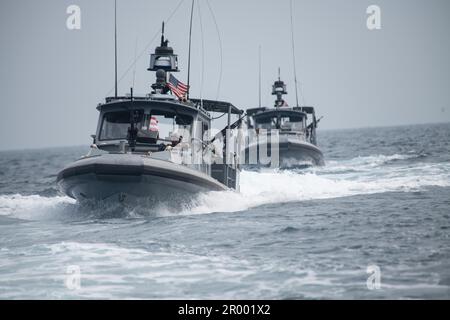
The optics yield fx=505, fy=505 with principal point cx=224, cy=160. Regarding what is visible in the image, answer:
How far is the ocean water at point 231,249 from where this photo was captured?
5582 mm

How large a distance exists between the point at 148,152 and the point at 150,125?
0.93 metres

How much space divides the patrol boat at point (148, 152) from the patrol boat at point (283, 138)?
47.9ft

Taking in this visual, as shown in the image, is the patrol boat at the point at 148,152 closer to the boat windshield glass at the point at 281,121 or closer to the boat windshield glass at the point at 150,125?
the boat windshield glass at the point at 150,125

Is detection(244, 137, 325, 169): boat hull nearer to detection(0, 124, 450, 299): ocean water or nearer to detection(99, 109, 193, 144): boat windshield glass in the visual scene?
detection(0, 124, 450, 299): ocean water

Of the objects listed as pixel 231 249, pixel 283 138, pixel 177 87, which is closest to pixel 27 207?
pixel 177 87

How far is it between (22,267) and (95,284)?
1.55m

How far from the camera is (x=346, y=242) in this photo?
24.8 feet

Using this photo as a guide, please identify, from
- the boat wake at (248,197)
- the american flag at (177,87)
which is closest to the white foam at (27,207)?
the boat wake at (248,197)

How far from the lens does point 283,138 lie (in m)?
28.0

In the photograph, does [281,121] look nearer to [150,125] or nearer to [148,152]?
[150,125]

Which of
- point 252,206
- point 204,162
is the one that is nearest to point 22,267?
point 204,162

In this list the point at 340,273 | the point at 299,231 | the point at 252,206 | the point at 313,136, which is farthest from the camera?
the point at 313,136
